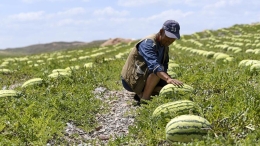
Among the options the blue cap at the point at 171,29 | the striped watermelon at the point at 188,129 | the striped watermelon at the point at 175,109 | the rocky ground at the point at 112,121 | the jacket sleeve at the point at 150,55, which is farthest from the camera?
the jacket sleeve at the point at 150,55

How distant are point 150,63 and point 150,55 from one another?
0.63ft

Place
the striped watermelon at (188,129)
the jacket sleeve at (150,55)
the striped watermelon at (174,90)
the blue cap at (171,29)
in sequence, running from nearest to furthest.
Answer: the striped watermelon at (188,129), the striped watermelon at (174,90), the blue cap at (171,29), the jacket sleeve at (150,55)

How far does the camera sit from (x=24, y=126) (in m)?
4.89

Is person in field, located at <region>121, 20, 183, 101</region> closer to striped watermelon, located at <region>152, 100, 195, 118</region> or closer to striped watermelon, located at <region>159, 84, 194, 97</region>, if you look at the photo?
striped watermelon, located at <region>159, 84, 194, 97</region>

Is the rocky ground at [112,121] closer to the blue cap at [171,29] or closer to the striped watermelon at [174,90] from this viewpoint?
the striped watermelon at [174,90]

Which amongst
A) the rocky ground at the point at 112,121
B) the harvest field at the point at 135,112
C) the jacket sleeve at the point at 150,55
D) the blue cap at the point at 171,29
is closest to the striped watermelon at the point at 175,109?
the harvest field at the point at 135,112

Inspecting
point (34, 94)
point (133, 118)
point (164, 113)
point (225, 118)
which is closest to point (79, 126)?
point (133, 118)

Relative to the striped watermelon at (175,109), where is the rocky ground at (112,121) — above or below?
below

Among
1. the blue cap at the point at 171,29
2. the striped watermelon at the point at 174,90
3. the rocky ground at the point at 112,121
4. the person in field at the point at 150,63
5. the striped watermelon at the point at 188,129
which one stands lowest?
the rocky ground at the point at 112,121

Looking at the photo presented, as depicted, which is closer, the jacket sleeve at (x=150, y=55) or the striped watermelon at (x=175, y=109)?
the striped watermelon at (x=175, y=109)

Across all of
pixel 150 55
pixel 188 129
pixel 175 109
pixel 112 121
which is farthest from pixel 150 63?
pixel 188 129

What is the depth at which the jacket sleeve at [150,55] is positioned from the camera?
20.2 ft

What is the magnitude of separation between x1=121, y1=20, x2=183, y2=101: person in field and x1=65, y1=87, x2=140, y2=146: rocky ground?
0.38m

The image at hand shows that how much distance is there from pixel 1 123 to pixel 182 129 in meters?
2.61
